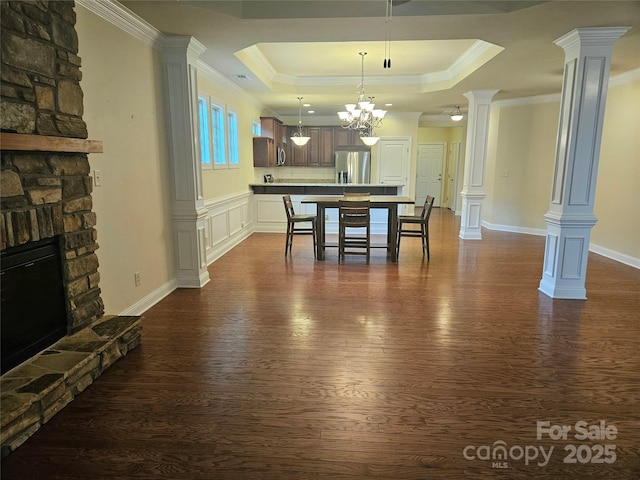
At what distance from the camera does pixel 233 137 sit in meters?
6.50

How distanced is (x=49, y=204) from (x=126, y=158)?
102 centimetres

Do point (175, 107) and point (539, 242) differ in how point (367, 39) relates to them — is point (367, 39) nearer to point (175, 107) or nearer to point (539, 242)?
point (175, 107)

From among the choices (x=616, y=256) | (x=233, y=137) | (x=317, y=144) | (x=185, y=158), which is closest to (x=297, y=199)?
(x=233, y=137)

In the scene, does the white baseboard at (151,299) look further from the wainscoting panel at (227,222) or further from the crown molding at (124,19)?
the crown molding at (124,19)

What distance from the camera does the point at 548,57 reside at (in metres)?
4.35

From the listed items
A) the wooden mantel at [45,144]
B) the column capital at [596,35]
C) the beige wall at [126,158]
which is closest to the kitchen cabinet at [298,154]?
the beige wall at [126,158]

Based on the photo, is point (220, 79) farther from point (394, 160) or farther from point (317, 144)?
point (394, 160)

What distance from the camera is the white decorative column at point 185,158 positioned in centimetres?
382

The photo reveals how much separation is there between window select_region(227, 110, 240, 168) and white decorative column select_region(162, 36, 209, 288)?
219cm

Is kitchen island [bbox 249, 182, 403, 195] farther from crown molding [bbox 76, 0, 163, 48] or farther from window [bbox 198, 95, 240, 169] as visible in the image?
crown molding [bbox 76, 0, 163, 48]

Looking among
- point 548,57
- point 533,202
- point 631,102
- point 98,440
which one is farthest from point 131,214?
point 533,202

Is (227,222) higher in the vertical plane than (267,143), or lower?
lower

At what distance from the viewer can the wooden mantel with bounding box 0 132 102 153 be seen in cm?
198

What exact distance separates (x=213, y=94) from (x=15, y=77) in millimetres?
3455
